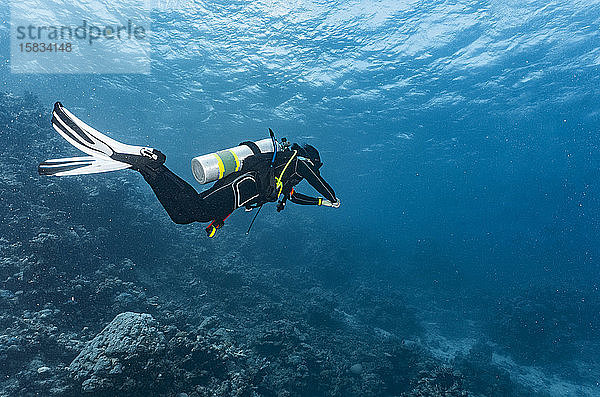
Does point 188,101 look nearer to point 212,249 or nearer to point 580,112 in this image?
point 212,249

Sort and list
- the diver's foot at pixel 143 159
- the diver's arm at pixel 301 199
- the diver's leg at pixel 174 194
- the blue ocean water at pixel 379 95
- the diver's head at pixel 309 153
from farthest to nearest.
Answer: the blue ocean water at pixel 379 95, the diver's arm at pixel 301 199, the diver's head at pixel 309 153, the diver's leg at pixel 174 194, the diver's foot at pixel 143 159

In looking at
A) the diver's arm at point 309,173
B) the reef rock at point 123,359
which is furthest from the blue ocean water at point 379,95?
the diver's arm at point 309,173

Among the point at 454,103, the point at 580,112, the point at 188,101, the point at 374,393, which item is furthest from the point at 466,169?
the point at 374,393

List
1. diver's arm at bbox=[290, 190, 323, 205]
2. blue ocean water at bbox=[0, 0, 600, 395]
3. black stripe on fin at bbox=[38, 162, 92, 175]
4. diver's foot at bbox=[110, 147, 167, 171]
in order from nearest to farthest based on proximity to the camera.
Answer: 1. black stripe on fin at bbox=[38, 162, 92, 175]
2. diver's foot at bbox=[110, 147, 167, 171]
3. diver's arm at bbox=[290, 190, 323, 205]
4. blue ocean water at bbox=[0, 0, 600, 395]

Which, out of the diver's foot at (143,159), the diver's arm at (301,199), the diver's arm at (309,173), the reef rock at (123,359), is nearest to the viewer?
the diver's foot at (143,159)

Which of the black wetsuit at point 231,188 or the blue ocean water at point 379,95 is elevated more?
the blue ocean water at point 379,95

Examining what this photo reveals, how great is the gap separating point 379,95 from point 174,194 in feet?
78.5

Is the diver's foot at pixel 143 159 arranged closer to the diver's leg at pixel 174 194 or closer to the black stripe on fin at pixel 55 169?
the diver's leg at pixel 174 194

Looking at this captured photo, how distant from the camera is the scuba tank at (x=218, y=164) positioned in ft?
11.4

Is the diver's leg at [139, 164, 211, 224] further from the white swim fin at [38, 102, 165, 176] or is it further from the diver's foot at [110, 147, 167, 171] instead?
the white swim fin at [38, 102, 165, 176]

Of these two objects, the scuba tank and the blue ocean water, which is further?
the blue ocean water

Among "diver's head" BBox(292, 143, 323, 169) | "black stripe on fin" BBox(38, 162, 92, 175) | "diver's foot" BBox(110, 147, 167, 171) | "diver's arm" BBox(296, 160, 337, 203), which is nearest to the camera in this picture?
"black stripe on fin" BBox(38, 162, 92, 175)

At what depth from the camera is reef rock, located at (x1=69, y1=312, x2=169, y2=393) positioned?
477 centimetres

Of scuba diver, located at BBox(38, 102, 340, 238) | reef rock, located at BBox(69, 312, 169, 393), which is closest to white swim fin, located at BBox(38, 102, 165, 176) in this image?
scuba diver, located at BBox(38, 102, 340, 238)
